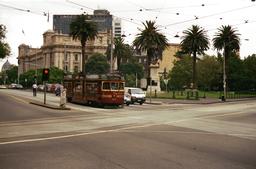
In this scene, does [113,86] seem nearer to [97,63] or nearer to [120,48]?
[120,48]

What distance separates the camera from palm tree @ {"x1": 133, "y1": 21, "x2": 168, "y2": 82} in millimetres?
70125

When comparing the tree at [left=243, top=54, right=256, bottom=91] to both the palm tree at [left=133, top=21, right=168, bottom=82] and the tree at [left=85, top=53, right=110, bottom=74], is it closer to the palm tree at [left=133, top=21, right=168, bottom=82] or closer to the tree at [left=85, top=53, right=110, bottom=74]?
the palm tree at [left=133, top=21, right=168, bottom=82]

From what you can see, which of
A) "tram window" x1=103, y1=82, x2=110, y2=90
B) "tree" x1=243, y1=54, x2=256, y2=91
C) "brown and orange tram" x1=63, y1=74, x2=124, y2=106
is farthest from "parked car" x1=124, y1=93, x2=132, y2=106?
"tree" x1=243, y1=54, x2=256, y2=91

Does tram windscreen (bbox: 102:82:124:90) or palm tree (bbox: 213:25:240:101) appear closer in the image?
tram windscreen (bbox: 102:82:124:90)

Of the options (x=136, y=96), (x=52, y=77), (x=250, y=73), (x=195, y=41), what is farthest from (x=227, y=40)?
(x=52, y=77)

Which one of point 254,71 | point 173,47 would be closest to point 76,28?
point 254,71

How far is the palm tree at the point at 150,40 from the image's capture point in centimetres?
7012

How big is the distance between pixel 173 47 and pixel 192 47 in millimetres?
113658

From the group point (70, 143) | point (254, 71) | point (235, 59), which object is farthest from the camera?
point (235, 59)

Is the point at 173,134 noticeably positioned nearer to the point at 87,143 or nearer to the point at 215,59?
the point at 87,143

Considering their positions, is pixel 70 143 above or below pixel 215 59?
below

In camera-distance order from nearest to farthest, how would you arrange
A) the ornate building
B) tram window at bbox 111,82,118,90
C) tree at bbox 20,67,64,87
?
tram window at bbox 111,82,118,90 < tree at bbox 20,67,64,87 < the ornate building

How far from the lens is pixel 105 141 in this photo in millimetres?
16375

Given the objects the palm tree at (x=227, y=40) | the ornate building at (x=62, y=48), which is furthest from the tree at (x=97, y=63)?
the palm tree at (x=227, y=40)
